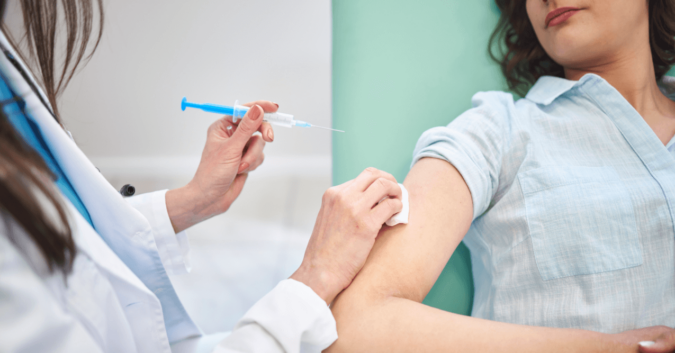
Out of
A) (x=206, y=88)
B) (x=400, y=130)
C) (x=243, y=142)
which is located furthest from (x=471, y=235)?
(x=206, y=88)

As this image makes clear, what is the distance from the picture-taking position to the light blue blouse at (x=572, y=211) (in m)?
0.69

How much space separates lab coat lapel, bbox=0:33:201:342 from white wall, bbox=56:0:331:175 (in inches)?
16.1

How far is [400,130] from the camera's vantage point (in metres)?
1.03

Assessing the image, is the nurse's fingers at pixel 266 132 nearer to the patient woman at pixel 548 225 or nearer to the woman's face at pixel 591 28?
the patient woman at pixel 548 225

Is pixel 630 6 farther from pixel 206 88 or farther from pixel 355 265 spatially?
pixel 206 88

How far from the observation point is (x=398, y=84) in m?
1.04

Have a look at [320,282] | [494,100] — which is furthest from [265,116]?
[494,100]

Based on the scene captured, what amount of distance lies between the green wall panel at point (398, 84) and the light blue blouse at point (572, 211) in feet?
0.66

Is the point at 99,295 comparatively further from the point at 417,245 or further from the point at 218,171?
the point at 417,245

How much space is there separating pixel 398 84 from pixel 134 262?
0.84 metres

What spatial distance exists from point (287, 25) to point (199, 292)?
32.3 inches

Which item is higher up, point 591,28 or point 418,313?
point 591,28

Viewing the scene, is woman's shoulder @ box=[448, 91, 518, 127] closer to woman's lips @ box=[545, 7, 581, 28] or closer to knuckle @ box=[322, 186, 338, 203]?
woman's lips @ box=[545, 7, 581, 28]

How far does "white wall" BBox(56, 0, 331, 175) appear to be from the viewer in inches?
37.5
